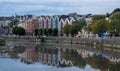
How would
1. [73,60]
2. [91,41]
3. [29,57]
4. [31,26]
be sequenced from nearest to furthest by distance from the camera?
[73,60] < [29,57] < [91,41] < [31,26]

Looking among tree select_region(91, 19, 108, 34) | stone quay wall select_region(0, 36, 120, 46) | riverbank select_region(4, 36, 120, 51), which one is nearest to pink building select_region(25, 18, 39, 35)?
riverbank select_region(4, 36, 120, 51)

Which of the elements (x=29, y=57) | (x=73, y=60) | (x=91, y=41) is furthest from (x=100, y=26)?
(x=73, y=60)

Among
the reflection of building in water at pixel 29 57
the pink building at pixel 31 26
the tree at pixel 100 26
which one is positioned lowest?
the pink building at pixel 31 26

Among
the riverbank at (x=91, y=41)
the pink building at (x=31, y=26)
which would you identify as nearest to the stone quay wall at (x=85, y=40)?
the riverbank at (x=91, y=41)

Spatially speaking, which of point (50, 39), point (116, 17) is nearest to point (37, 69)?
point (116, 17)

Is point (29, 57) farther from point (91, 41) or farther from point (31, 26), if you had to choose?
point (31, 26)

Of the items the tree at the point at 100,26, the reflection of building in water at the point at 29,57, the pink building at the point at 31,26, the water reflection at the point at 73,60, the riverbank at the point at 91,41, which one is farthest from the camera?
the pink building at the point at 31,26

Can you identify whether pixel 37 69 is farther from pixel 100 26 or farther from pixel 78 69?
pixel 100 26

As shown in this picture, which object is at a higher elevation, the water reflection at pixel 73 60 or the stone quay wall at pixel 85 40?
the water reflection at pixel 73 60

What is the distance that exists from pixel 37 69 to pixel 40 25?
14808 centimetres

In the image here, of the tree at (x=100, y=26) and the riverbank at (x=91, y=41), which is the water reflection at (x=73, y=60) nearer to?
the riverbank at (x=91, y=41)

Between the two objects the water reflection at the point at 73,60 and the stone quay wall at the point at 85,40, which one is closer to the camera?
the water reflection at the point at 73,60

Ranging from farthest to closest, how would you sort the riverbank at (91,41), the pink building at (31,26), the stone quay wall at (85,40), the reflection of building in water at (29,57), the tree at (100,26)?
the pink building at (31,26)
the tree at (100,26)
the stone quay wall at (85,40)
the riverbank at (91,41)
the reflection of building in water at (29,57)

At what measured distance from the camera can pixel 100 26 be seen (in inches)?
3807
